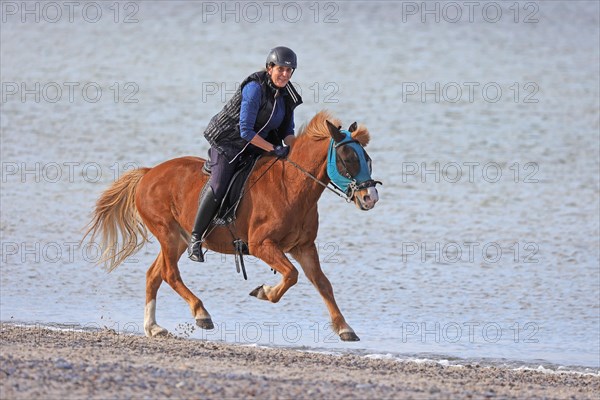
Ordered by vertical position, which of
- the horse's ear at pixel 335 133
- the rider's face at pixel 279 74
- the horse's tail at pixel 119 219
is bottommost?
the horse's tail at pixel 119 219

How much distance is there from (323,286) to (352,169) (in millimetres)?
1112

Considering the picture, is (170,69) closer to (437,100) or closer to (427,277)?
(437,100)

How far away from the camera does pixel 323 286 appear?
10172mm

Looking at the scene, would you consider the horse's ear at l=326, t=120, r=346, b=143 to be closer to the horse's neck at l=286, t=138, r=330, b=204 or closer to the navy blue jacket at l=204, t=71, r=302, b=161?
the horse's neck at l=286, t=138, r=330, b=204

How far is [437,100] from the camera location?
3183 cm

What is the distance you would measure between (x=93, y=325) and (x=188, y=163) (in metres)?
2.26

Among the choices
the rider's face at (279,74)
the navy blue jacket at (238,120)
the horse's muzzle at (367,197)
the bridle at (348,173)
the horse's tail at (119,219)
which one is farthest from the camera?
the horse's tail at (119,219)

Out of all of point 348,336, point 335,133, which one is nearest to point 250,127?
point 335,133

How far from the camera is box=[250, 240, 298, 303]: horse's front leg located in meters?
9.92

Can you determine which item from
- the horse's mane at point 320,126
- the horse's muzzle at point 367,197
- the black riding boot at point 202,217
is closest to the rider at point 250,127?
the black riding boot at point 202,217

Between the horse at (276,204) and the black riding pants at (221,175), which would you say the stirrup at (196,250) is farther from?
the black riding pants at (221,175)

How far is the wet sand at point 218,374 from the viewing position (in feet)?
24.8

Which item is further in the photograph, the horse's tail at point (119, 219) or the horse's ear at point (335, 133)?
the horse's tail at point (119, 219)

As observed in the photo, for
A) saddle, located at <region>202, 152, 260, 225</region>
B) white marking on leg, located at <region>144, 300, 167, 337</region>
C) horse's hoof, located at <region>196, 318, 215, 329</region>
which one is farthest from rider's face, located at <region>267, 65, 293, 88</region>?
white marking on leg, located at <region>144, 300, 167, 337</region>
